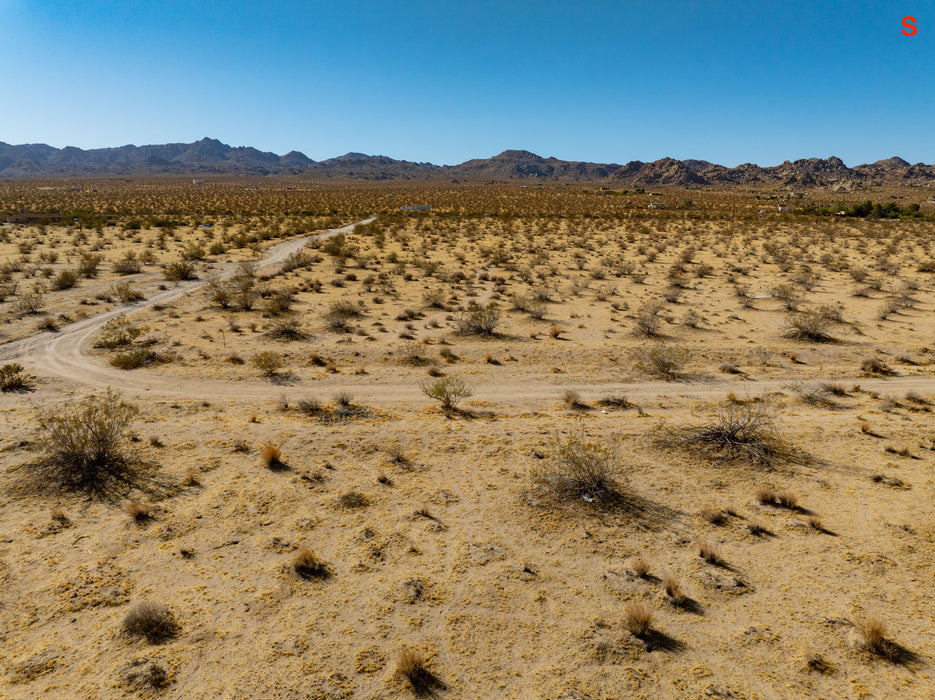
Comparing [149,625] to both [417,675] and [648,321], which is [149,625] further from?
[648,321]

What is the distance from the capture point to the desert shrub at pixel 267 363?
1349cm

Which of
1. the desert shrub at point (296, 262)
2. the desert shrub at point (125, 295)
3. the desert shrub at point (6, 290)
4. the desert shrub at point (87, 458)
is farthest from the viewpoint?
the desert shrub at point (296, 262)

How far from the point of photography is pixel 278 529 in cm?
757

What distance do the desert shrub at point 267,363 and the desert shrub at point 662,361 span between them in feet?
35.9

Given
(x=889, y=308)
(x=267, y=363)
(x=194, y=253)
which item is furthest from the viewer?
(x=194, y=253)

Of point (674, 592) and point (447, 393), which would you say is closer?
point (674, 592)

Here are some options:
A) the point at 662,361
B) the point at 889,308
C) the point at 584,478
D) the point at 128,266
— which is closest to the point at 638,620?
the point at 584,478

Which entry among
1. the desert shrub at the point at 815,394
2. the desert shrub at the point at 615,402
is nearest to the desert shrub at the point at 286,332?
the desert shrub at the point at 615,402

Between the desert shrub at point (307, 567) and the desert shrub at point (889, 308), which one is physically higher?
the desert shrub at point (889, 308)

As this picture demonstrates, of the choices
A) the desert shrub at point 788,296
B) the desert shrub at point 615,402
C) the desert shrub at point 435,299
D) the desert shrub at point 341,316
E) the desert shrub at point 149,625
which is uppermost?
the desert shrub at point 788,296

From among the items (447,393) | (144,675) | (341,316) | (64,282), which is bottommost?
(144,675)

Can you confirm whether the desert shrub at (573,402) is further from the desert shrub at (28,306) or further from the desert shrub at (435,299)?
the desert shrub at (28,306)

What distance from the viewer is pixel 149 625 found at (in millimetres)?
5680

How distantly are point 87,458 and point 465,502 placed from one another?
705 cm
